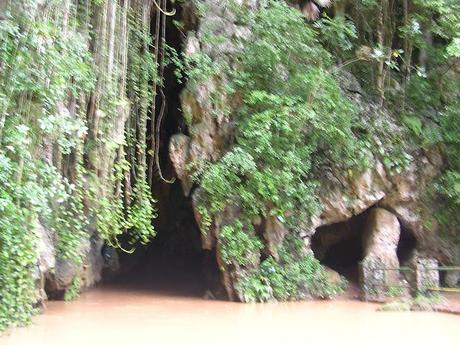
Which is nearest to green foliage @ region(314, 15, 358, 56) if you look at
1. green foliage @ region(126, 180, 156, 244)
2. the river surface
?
green foliage @ region(126, 180, 156, 244)

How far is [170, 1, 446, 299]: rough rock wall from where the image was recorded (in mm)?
9250

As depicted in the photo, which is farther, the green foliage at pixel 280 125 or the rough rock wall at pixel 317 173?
the rough rock wall at pixel 317 173

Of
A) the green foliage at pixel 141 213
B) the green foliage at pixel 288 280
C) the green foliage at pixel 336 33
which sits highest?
the green foliage at pixel 336 33

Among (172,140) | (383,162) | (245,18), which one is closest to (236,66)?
(245,18)

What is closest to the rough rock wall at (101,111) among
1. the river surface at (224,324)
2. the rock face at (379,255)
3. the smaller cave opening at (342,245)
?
the river surface at (224,324)

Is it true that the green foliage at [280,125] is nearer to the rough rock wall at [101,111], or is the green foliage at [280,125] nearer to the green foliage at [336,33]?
the green foliage at [336,33]

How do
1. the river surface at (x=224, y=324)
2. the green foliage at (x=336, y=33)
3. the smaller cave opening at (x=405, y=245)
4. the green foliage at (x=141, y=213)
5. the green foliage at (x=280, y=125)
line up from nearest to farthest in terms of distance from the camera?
the river surface at (x=224, y=324), the green foliage at (x=141, y=213), the green foliage at (x=280, y=125), the green foliage at (x=336, y=33), the smaller cave opening at (x=405, y=245)

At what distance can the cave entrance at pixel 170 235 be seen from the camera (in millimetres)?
10680

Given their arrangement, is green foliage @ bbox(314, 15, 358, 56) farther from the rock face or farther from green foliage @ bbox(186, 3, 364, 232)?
the rock face

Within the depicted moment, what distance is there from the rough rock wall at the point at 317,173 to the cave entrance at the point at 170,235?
52cm

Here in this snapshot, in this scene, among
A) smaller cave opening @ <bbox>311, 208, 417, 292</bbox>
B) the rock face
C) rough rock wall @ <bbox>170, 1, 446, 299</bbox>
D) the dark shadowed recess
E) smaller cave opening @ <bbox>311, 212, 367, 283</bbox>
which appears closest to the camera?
rough rock wall @ <bbox>170, 1, 446, 299</bbox>

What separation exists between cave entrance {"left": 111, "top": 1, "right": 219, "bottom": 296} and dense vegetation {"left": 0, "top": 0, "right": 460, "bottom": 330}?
1.20 m

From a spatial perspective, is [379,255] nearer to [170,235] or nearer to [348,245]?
[348,245]

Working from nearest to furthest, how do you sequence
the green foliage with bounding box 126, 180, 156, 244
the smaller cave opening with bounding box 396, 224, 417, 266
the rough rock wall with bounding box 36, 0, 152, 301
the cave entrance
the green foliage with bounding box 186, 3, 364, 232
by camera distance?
the rough rock wall with bounding box 36, 0, 152, 301, the green foliage with bounding box 126, 180, 156, 244, the green foliage with bounding box 186, 3, 364, 232, the cave entrance, the smaller cave opening with bounding box 396, 224, 417, 266
